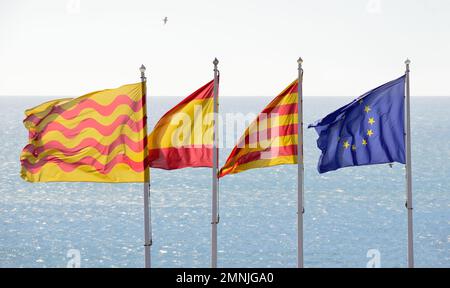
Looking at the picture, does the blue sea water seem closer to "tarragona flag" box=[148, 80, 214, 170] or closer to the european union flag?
the european union flag

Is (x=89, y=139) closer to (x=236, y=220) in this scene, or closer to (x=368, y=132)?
(x=368, y=132)

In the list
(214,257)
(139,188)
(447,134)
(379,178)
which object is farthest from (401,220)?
(447,134)

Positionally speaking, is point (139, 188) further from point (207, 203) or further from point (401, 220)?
point (401, 220)

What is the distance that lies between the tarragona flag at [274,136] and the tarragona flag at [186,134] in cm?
99

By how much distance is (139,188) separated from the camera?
90.6m

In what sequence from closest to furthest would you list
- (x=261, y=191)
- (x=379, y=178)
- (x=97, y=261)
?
(x=97, y=261) < (x=261, y=191) < (x=379, y=178)

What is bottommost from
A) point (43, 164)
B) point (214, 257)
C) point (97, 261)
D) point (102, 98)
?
point (97, 261)

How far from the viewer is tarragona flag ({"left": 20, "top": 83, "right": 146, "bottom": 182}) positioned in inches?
844

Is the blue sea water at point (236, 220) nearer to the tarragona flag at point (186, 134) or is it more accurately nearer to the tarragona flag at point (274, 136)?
the tarragona flag at point (274, 136)

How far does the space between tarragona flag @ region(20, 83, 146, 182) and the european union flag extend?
516 centimetres

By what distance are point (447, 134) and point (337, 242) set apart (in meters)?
105

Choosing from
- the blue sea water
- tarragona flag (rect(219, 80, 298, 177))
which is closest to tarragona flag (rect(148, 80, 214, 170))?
tarragona flag (rect(219, 80, 298, 177))

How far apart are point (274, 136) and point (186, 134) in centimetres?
249
